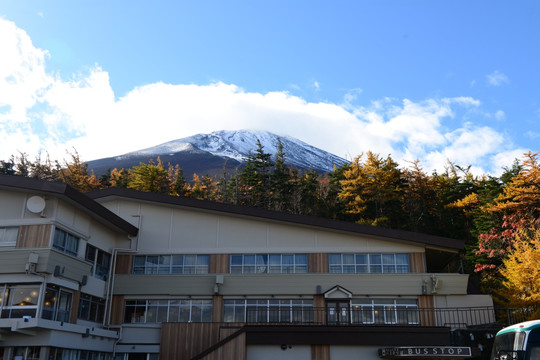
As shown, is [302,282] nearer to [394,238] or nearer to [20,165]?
[394,238]

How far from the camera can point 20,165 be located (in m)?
58.1

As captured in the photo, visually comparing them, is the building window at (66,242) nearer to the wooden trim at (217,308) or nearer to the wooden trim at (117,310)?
the wooden trim at (117,310)

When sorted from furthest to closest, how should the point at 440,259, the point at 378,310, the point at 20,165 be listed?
1. the point at 20,165
2. the point at 440,259
3. the point at 378,310

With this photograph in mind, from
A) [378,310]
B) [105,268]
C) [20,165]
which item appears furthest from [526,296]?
[20,165]

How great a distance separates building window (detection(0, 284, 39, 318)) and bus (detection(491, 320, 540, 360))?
56.9ft

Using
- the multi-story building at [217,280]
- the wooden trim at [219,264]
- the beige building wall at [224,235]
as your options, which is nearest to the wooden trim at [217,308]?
the multi-story building at [217,280]

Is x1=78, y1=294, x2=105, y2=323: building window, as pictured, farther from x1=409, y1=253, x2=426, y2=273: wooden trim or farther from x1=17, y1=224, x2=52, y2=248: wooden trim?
x1=409, y1=253, x2=426, y2=273: wooden trim

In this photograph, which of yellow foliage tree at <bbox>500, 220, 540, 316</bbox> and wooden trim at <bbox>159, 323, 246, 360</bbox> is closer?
wooden trim at <bbox>159, 323, 246, 360</bbox>

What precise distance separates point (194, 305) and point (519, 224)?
79.0 ft

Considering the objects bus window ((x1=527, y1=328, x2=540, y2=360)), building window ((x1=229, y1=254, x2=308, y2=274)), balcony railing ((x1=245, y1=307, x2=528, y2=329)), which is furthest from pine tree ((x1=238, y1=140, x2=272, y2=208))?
bus window ((x1=527, y1=328, x2=540, y2=360))

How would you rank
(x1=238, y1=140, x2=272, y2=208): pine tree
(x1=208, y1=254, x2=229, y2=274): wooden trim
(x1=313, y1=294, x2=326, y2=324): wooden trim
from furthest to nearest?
(x1=238, y1=140, x2=272, y2=208): pine tree
(x1=208, y1=254, x2=229, y2=274): wooden trim
(x1=313, y1=294, x2=326, y2=324): wooden trim

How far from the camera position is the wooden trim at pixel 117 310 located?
27.0 meters

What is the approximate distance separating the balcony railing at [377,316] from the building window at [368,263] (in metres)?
2.02

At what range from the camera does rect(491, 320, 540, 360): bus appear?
46.7 ft
